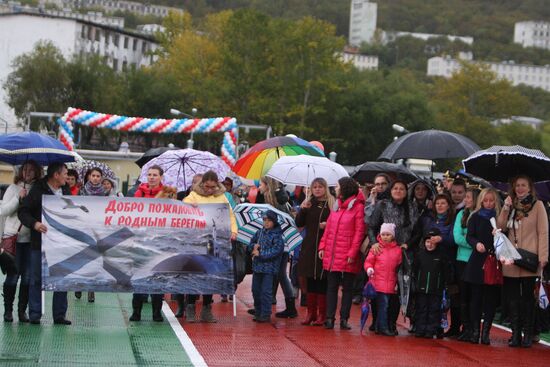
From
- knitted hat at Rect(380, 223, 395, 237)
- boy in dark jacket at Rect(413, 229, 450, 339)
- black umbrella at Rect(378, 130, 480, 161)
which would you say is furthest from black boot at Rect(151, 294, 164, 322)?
black umbrella at Rect(378, 130, 480, 161)

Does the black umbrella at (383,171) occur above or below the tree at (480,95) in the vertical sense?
below

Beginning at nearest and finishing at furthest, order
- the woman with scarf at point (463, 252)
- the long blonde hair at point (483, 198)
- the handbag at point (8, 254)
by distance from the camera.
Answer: the handbag at point (8, 254), the long blonde hair at point (483, 198), the woman with scarf at point (463, 252)

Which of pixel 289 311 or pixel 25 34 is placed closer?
pixel 289 311

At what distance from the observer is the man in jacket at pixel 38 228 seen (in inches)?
558

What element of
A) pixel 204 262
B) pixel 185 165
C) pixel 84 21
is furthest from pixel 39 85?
pixel 204 262

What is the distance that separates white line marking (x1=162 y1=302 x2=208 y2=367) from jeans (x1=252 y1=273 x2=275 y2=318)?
1.07 meters

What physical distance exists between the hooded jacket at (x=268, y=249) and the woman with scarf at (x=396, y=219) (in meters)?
1.33

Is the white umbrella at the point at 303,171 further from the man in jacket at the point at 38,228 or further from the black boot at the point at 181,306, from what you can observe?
the man in jacket at the point at 38,228

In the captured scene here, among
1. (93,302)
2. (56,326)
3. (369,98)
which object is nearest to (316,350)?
(56,326)

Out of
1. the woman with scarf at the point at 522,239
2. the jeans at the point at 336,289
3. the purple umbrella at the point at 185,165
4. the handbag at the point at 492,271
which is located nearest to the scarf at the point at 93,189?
the purple umbrella at the point at 185,165

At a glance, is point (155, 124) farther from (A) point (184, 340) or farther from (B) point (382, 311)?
(A) point (184, 340)

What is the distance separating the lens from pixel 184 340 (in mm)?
13523

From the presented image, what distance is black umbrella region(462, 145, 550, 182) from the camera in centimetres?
1472

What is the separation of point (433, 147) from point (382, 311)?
152 inches
